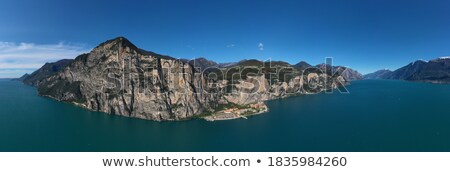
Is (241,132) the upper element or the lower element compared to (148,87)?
lower

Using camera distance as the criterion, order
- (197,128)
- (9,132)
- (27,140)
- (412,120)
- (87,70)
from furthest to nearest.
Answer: (87,70) < (412,120) < (197,128) < (9,132) < (27,140)

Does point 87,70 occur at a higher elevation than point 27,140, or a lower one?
higher

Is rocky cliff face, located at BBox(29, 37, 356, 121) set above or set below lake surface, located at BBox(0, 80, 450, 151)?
above

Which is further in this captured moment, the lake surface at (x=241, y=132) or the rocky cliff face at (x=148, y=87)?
the rocky cliff face at (x=148, y=87)

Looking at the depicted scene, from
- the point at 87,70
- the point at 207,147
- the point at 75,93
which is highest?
the point at 87,70

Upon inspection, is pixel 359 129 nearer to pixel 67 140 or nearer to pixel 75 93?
pixel 67 140

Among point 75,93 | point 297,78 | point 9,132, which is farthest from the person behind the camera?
point 297,78

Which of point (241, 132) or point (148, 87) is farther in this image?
point (148, 87)

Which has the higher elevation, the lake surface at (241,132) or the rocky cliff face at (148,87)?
the rocky cliff face at (148,87)

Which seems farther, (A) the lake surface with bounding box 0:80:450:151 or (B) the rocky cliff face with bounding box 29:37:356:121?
(B) the rocky cliff face with bounding box 29:37:356:121

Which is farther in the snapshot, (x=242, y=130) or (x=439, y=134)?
(x=242, y=130)

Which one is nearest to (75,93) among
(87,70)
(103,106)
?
(87,70)
